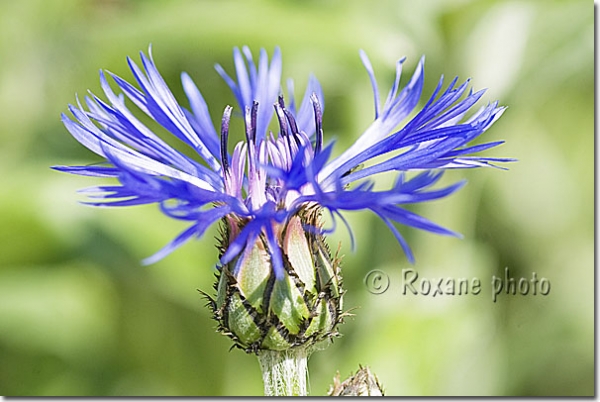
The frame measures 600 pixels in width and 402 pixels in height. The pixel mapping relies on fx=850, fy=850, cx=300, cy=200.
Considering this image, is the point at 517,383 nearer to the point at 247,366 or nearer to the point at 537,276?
the point at 537,276

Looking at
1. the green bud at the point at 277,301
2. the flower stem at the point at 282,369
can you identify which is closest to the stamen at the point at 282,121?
the green bud at the point at 277,301

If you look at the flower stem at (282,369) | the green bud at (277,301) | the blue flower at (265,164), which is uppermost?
the blue flower at (265,164)

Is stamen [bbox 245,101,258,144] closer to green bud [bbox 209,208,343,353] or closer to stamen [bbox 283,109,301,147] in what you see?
stamen [bbox 283,109,301,147]

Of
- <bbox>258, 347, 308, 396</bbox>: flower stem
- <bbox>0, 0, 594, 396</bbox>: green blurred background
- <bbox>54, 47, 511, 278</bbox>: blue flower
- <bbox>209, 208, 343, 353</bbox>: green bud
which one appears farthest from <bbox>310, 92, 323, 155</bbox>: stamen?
<bbox>0, 0, 594, 396</bbox>: green blurred background

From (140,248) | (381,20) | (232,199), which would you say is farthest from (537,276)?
(232,199)

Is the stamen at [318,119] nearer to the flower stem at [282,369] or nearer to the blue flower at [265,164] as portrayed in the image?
the blue flower at [265,164]
